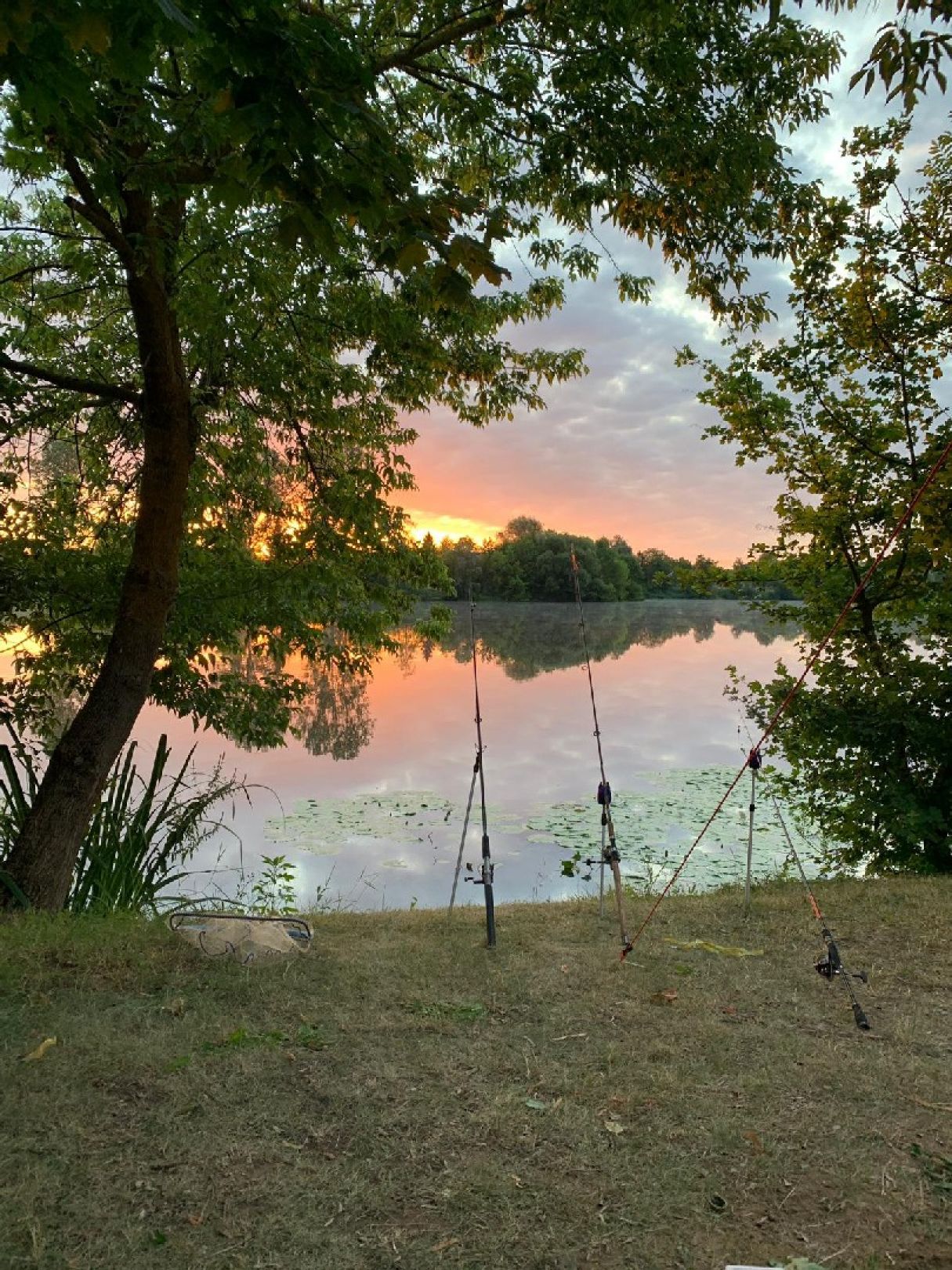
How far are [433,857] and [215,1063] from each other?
640 cm

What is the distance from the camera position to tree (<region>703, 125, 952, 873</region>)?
717cm

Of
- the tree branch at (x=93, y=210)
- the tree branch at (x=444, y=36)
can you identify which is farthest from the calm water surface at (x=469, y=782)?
the tree branch at (x=444, y=36)

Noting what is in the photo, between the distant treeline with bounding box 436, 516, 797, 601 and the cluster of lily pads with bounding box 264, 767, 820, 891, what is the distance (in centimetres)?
263

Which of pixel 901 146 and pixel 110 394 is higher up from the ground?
pixel 901 146

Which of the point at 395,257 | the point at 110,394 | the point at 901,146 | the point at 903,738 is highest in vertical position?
the point at 901,146

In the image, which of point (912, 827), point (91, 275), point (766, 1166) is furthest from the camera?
point (912, 827)

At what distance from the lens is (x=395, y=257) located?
2.42 m

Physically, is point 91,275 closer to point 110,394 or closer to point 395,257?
point 110,394

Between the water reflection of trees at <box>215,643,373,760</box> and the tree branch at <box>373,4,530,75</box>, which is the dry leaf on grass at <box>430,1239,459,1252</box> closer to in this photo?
the water reflection of trees at <box>215,643,373,760</box>

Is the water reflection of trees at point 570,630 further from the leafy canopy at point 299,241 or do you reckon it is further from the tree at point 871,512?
the leafy canopy at point 299,241

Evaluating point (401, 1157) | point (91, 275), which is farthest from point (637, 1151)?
point (91, 275)

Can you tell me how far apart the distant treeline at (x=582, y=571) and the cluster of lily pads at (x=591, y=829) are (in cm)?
263

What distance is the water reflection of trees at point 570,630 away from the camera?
2875cm

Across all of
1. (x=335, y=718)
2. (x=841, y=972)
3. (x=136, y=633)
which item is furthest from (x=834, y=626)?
(x=335, y=718)
